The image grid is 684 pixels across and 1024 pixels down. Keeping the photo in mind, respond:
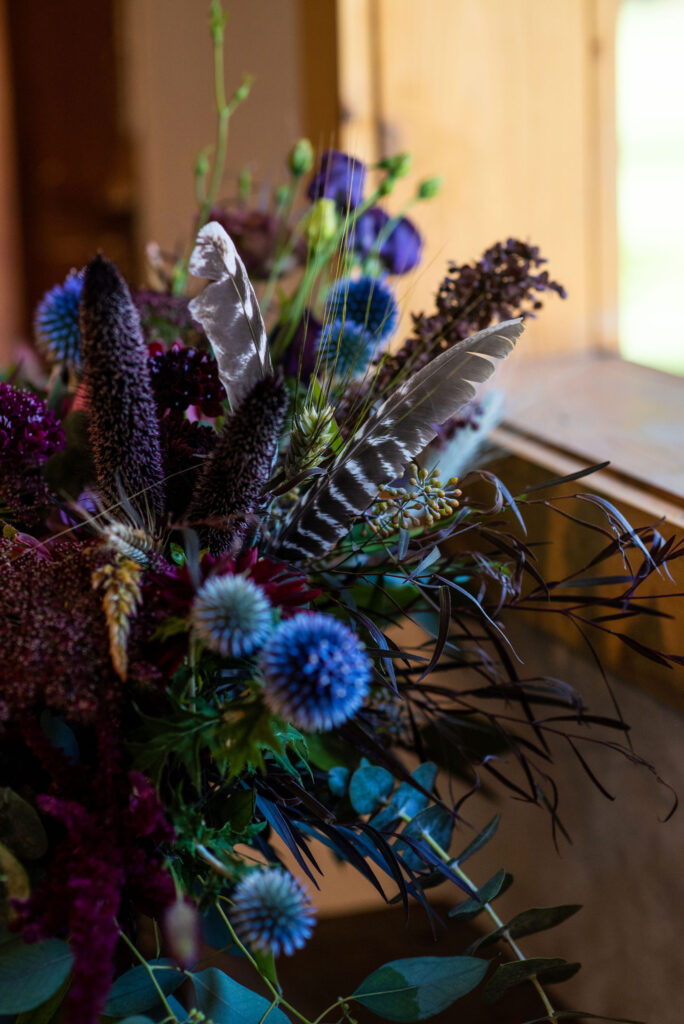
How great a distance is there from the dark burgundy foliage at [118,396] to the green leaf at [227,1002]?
0.70 feet

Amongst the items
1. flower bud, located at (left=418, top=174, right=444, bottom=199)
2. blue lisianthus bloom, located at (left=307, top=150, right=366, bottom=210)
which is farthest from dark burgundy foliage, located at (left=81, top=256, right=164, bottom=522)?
flower bud, located at (left=418, top=174, right=444, bottom=199)

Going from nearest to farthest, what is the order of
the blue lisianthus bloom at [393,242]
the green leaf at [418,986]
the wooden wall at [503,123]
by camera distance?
the green leaf at [418,986] < the blue lisianthus bloom at [393,242] < the wooden wall at [503,123]

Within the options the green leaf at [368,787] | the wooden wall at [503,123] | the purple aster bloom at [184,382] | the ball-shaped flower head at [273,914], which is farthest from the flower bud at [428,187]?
the ball-shaped flower head at [273,914]

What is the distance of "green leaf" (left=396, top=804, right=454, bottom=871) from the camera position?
1.66 feet

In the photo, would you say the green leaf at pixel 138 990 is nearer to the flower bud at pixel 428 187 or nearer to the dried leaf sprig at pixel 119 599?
the dried leaf sprig at pixel 119 599

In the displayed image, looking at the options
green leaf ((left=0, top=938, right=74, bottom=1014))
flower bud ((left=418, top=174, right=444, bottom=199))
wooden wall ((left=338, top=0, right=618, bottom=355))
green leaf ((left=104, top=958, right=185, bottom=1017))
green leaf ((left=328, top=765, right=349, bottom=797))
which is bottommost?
green leaf ((left=104, top=958, right=185, bottom=1017))

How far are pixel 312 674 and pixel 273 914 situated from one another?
89mm

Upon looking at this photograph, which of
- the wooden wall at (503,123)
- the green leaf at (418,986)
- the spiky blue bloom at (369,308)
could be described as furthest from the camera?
the wooden wall at (503,123)

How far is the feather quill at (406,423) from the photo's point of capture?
0.41 m

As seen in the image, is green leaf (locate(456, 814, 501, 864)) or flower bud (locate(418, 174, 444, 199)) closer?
green leaf (locate(456, 814, 501, 864))

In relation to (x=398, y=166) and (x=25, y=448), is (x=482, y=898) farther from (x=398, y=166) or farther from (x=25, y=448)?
(x=398, y=166)

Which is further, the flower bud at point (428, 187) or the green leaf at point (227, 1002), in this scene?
the flower bud at point (428, 187)

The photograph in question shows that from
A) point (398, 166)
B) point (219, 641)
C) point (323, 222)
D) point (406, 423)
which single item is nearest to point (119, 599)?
point (219, 641)

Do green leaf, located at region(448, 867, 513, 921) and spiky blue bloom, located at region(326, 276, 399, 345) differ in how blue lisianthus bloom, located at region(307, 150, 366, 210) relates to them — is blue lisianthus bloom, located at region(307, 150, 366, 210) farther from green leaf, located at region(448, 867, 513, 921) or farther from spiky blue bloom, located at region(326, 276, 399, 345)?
green leaf, located at region(448, 867, 513, 921)
